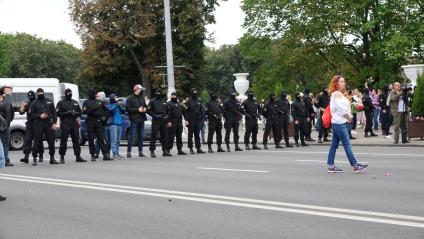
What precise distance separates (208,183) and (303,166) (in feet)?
11.0

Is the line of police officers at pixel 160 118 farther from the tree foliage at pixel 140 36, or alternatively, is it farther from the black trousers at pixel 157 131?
the tree foliage at pixel 140 36

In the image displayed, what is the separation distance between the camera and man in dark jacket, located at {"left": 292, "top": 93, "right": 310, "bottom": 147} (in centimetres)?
2269

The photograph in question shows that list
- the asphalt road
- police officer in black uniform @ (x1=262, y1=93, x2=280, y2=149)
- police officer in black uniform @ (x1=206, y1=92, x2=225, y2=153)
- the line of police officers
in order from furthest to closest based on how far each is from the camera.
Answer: police officer in black uniform @ (x1=262, y1=93, x2=280, y2=149) < police officer in black uniform @ (x1=206, y1=92, x2=225, y2=153) < the line of police officers < the asphalt road

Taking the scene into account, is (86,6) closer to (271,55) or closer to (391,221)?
(271,55)

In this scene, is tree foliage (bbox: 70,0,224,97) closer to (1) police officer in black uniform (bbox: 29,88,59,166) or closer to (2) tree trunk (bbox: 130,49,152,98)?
(2) tree trunk (bbox: 130,49,152,98)

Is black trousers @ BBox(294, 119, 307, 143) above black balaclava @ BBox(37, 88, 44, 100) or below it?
below

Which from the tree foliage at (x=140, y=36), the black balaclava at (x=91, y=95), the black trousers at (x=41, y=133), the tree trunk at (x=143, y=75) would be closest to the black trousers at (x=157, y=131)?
the black balaclava at (x=91, y=95)

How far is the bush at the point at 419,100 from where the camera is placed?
72.1ft

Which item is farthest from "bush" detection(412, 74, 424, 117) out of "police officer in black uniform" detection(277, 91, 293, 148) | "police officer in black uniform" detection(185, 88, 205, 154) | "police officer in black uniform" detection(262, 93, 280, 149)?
"police officer in black uniform" detection(185, 88, 205, 154)

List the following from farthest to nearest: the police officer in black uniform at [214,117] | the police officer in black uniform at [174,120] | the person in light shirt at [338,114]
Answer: the police officer in black uniform at [214,117] < the police officer in black uniform at [174,120] < the person in light shirt at [338,114]

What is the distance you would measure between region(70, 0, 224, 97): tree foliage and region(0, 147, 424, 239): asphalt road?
32570mm

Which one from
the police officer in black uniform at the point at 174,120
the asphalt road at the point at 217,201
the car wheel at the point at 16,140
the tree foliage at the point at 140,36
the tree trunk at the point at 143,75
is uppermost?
the tree foliage at the point at 140,36

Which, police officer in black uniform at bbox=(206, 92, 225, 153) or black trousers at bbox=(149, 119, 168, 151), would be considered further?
police officer in black uniform at bbox=(206, 92, 225, 153)

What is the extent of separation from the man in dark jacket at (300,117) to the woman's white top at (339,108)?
9.32 metres
